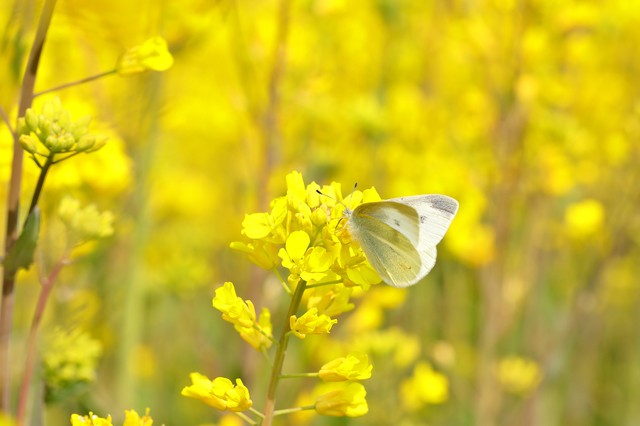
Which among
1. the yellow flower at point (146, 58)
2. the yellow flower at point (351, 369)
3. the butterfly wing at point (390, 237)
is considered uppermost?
the yellow flower at point (146, 58)

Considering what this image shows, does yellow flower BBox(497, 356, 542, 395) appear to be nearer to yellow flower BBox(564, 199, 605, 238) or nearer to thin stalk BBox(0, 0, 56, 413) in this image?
yellow flower BBox(564, 199, 605, 238)

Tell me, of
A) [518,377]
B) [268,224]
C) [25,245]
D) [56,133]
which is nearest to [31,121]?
[56,133]

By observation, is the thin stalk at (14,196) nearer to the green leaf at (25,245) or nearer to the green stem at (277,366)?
the green leaf at (25,245)

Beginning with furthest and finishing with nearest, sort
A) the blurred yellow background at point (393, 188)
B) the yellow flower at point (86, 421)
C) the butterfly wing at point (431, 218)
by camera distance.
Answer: the blurred yellow background at point (393, 188)
the butterfly wing at point (431, 218)
the yellow flower at point (86, 421)

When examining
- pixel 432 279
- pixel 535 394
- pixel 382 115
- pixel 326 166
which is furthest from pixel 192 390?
pixel 432 279

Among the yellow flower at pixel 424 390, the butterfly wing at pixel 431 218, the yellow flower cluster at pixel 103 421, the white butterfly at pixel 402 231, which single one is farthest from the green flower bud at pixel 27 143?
the yellow flower at pixel 424 390

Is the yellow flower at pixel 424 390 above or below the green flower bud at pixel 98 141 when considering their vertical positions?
below

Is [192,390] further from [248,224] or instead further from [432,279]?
[432,279]
